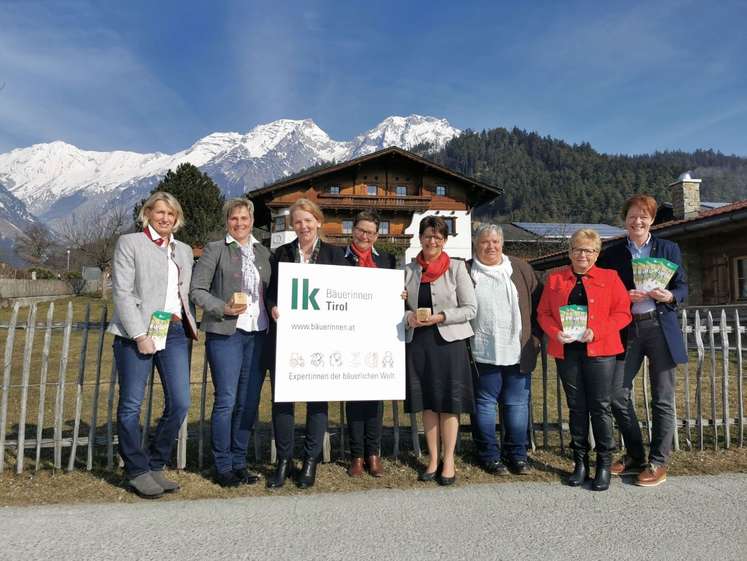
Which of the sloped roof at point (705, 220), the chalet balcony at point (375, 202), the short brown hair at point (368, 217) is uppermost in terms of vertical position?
the chalet balcony at point (375, 202)

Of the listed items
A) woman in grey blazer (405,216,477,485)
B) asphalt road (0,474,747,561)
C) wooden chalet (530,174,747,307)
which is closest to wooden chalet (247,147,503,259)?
wooden chalet (530,174,747,307)

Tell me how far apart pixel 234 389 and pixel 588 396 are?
110 inches

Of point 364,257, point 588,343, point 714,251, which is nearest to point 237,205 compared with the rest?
point 364,257

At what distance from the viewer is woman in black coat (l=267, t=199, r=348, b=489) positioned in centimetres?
418

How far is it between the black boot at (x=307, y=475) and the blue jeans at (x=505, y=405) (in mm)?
1465

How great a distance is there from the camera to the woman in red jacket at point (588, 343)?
13.5ft

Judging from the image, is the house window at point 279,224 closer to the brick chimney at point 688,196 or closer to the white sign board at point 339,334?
Answer: the brick chimney at point 688,196

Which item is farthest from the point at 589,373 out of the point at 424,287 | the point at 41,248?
the point at 41,248

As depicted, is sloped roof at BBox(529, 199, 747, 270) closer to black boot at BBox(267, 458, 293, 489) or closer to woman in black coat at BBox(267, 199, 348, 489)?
woman in black coat at BBox(267, 199, 348, 489)

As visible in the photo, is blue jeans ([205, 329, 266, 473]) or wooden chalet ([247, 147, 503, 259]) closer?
blue jeans ([205, 329, 266, 473])

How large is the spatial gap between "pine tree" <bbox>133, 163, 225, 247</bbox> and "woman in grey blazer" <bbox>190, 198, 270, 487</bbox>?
39849mm

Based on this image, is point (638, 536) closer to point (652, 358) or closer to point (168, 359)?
point (652, 358)

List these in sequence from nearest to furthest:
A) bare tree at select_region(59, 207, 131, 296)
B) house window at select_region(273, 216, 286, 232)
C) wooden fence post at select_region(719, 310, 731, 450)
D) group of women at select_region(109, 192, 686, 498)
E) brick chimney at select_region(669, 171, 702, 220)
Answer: group of women at select_region(109, 192, 686, 498) < wooden fence post at select_region(719, 310, 731, 450) < brick chimney at select_region(669, 171, 702, 220) < house window at select_region(273, 216, 286, 232) < bare tree at select_region(59, 207, 131, 296)

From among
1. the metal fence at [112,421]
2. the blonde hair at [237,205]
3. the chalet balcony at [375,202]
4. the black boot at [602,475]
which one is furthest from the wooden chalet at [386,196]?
the black boot at [602,475]
